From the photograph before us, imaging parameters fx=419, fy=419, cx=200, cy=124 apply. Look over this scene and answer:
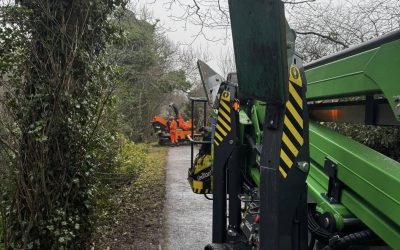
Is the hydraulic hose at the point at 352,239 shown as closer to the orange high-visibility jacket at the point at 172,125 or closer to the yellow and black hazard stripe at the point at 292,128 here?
the yellow and black hazard stripe at the point at 292,128

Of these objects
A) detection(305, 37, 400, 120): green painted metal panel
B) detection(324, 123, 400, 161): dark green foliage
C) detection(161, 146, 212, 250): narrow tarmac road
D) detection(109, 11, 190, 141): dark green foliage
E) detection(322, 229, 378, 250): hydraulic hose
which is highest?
detection(109, 11, 190, 141): dark green foliage

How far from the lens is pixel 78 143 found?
192 inches

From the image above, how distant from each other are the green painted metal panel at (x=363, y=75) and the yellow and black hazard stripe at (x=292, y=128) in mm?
282

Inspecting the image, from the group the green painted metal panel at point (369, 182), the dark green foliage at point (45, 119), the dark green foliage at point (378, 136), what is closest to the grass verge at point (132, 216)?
the dark green foliage at point (45, 119)

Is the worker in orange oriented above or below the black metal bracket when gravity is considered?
below

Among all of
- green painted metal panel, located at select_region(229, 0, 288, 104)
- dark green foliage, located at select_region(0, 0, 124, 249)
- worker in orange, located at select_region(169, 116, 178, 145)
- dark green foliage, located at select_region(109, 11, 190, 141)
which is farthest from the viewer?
dark green foliage, located at select_region(109, 11, 190, 141)

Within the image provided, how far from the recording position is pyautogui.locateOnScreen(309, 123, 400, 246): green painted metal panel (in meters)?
1.77

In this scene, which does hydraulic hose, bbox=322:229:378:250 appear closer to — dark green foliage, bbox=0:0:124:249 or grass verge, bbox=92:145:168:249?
dark green foliage, bbox=0:0:124:249

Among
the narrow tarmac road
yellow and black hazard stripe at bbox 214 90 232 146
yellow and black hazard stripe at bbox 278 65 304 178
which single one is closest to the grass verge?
the narrow tarmac road

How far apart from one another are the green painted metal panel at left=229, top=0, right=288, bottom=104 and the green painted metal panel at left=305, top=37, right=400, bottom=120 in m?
0.37

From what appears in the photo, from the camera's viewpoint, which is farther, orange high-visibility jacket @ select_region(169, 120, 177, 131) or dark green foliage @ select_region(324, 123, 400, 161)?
orange high-visibility jacket @ select_region(169, 120, 177, 131)

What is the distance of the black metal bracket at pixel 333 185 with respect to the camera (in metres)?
2.28

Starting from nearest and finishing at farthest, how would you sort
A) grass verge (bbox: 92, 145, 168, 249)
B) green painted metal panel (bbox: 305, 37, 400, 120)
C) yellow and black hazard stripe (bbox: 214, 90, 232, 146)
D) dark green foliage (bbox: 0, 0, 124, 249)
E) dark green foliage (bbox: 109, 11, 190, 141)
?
green painted metal panel (bbox: 305, 37, 400, 120) < yellow and black hazard stripe (bbox: 214, 90, 232, 146) < dark green foliage (bbox: 0, 0, 124, 249) < grass verge (bbox: 92, 145, 168, 249) < dark green foliage (bbox: 109, 11, 190, 141)

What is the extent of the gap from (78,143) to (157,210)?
348cm
